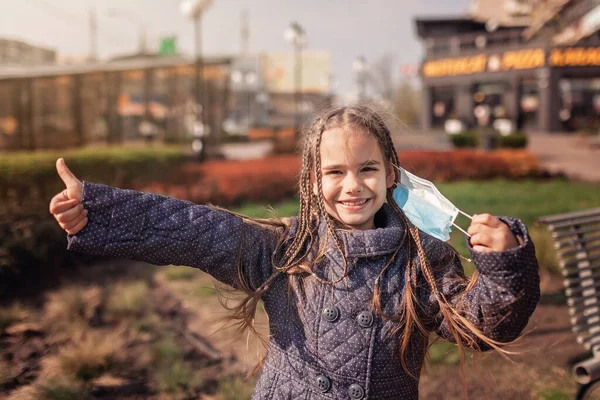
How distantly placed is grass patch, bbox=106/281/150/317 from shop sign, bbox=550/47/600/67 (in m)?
30.2

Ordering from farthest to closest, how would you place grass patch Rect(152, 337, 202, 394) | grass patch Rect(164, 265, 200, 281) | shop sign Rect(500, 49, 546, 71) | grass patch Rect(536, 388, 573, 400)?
shop sign Rect(500, 49, 546, 71) → grass patch Rect(164, 265, 200, 281) → grass patch Rect(152, 337, 202, 394) → grass patch Rect(536, 388, 573, 400)

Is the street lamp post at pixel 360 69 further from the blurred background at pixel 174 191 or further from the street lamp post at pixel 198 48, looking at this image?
the street lamp post at pixel 198 48

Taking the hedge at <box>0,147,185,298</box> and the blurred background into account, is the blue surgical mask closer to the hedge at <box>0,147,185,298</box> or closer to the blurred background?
the blurred background

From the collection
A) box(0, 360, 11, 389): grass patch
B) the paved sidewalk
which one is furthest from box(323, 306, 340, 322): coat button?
the paved sidewalk

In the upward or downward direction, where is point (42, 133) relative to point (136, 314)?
upward

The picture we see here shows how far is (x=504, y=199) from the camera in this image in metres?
10.2

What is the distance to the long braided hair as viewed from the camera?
66.2 inches

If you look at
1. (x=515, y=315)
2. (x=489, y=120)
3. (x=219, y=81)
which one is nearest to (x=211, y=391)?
(x=515, y=315)

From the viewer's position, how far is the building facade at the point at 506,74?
30188mm

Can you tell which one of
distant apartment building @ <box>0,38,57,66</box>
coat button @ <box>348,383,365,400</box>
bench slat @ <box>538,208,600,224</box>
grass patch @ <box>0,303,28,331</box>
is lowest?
grass patch @ <box>0,303,28,331</box>

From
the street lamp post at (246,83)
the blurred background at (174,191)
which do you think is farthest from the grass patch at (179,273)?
the street lamp post at (246,83)

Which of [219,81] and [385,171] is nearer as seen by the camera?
[385,171]

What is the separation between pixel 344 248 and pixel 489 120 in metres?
36.8

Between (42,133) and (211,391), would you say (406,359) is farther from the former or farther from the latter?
(42,133)
